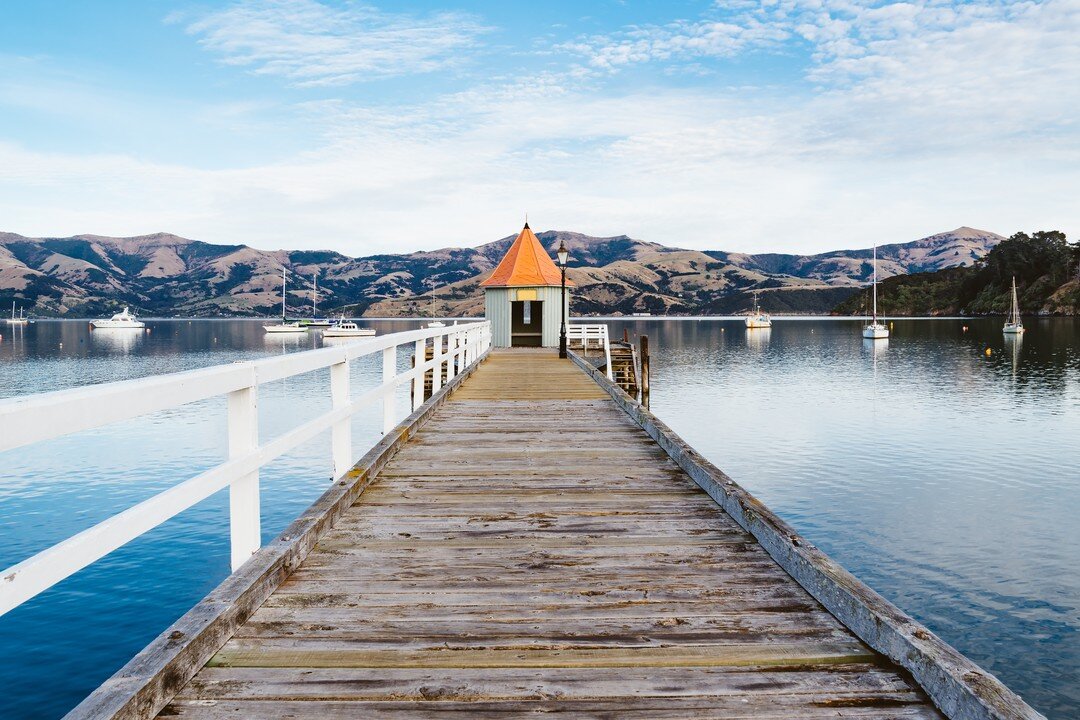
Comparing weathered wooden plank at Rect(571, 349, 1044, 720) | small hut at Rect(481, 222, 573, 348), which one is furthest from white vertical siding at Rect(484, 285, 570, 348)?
weathered wooden plank at Rect(571, 349, 1044, 720)

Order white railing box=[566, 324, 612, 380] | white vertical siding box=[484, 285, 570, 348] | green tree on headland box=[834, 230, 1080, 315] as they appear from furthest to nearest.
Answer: green tree on headland box=[834, 230, 1080, 315], white vertical siding box=[484, 285, 570, 348], white railing box=[566, 324, 612, 380]

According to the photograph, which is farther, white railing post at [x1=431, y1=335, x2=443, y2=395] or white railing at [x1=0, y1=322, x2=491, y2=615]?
white railing post at [x1=431, y1=335, x2=443, y2=395]

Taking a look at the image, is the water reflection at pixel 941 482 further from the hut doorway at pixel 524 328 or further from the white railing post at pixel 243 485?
the white railing post at pixel 243 485

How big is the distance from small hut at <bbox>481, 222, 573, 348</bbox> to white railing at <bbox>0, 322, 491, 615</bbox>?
2486 centimetres

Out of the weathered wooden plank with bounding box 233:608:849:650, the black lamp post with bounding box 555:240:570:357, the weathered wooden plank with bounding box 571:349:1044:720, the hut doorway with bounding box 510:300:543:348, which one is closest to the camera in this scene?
the weathered wooden plank with bounding box 571:349:1044:720

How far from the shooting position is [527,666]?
3.21m

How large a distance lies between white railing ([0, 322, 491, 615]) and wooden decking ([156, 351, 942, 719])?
65 cm

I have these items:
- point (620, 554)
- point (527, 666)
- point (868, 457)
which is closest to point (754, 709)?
point (527, 666)

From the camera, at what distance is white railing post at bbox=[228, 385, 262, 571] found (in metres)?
4.10

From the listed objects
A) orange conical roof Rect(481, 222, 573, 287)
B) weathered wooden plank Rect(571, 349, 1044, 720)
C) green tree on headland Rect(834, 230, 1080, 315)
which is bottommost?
weathered wooden plank Rect(571, 349, 1044, 720)

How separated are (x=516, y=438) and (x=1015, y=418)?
33534mm

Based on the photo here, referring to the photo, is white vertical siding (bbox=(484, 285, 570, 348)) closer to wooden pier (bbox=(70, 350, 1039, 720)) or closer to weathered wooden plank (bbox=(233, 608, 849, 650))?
wooden pier (bbox=(70, 350, 1039, 720))

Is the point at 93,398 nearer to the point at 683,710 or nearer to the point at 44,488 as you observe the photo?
the point at 683,710

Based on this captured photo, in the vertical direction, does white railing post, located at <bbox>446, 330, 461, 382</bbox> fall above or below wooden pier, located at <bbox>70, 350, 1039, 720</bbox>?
above
